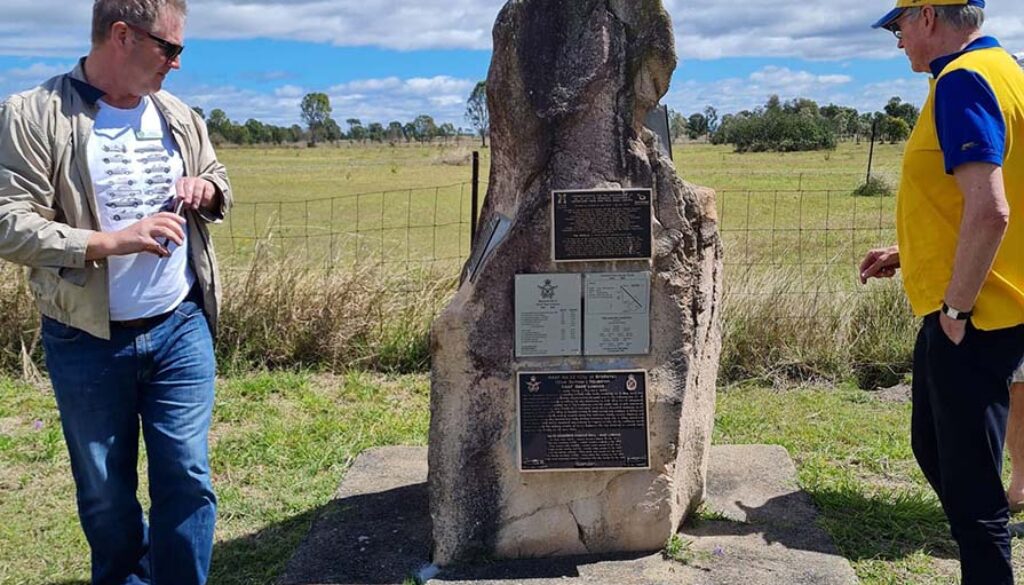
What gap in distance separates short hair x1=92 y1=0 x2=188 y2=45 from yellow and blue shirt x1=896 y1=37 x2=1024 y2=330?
7.98 feet

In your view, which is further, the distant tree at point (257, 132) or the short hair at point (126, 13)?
the distant tree at point (257, 132)

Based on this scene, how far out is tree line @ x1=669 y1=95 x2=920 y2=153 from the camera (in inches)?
1390

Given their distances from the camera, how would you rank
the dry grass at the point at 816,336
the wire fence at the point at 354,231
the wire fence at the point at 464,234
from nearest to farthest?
the dry grass at the point at 816,336
the wire fence at the point at 464,234
the wire fence at the point at 354,231

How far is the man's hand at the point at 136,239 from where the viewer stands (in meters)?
2.92

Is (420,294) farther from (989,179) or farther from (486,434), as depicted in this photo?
(989,179)

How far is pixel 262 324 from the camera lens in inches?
283

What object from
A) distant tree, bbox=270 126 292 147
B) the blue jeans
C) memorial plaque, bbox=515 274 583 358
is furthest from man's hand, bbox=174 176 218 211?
distant tree, bbox=270 126 292 147

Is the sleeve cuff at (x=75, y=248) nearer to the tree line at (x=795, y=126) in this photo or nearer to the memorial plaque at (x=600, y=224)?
the memorial plaque at (x=600, y=224)

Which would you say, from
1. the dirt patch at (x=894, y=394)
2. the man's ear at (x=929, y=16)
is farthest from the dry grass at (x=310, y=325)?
the man's ear at (x=929, y=16)

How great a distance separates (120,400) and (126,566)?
649 millimetres

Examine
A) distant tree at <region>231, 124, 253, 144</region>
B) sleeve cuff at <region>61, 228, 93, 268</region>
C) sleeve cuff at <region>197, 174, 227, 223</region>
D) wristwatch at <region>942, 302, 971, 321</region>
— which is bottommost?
wristwatch at <region>942, 302, 971, 321</region>

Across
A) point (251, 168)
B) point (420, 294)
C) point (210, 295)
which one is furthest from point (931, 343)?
point (251, 168)

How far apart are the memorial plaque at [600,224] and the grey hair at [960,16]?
46.4 inches

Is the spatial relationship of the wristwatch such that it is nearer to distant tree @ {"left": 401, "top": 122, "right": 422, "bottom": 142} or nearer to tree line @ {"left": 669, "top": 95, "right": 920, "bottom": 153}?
tree line @ {"left": 669, "top": 95, "right": 920, "bottom": 153}
